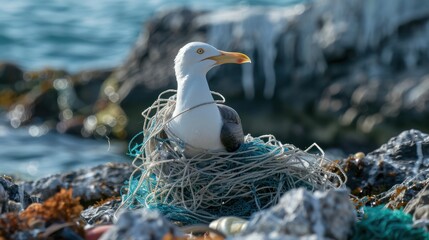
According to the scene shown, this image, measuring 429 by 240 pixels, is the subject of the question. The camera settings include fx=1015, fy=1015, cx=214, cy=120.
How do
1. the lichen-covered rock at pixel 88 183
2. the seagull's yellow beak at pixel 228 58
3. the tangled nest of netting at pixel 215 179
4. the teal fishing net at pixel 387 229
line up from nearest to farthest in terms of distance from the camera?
the teal fishing net at pixel 387 229 → the tangled nest of netting at pixel 215 179 → the seagull's yellow beak at pixel 228 58 → the lichen-covered rock at pixel 88 183

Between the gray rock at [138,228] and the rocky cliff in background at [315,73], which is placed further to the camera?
the rocky cliff in background at [315,73]

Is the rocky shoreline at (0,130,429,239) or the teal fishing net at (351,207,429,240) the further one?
the teal fishing net at (351,207,429,240)

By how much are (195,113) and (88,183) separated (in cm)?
201

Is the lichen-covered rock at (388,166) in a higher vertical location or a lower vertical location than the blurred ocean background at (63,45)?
higher

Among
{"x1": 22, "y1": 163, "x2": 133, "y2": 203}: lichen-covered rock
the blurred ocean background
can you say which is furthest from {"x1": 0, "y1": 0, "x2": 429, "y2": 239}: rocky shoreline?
{"x1": 22, "y1": 163, "x2": 133, "y2": 203}: lichen-covered rock

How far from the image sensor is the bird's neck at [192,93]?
22.7 ft

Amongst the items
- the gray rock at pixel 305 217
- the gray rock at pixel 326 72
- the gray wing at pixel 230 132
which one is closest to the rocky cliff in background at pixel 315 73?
the gray rock at pixel 326 72

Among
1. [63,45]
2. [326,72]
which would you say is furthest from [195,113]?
[63,45]

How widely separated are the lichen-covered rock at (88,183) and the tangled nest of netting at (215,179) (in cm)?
137

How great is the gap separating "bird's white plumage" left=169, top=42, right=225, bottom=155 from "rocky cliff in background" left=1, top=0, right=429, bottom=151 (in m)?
10.0

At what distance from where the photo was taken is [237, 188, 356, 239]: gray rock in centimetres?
466

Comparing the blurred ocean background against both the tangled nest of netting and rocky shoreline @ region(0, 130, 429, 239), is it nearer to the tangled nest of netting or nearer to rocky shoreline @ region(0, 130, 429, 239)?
rocky shoreline @ region(0, 130, 429, 239)

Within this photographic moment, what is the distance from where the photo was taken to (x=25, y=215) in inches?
206

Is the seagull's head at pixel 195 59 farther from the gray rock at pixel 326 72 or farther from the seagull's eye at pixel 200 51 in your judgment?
the gray rock at pixel 326 72
